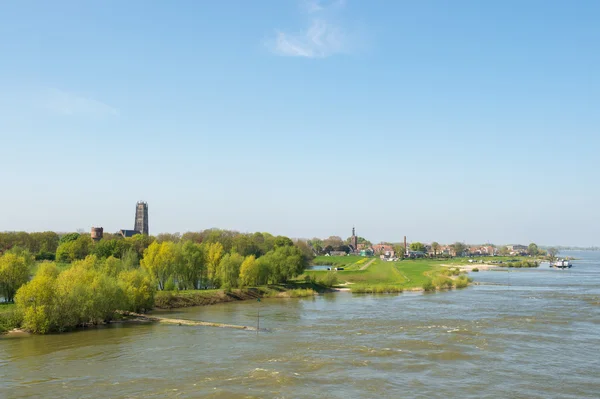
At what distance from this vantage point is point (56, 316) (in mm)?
47531

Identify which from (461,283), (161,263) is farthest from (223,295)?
(461,283)

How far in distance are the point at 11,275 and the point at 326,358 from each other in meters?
40.7

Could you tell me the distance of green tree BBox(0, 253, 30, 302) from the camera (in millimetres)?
58188

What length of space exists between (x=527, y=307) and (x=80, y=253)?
10079 cm

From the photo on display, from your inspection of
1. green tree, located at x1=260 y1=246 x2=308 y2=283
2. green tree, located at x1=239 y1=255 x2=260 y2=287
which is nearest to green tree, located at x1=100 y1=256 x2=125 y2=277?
green tree, located at x1=239 y1=255 x2=260 y2=287

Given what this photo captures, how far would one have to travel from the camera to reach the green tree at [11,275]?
5819cm

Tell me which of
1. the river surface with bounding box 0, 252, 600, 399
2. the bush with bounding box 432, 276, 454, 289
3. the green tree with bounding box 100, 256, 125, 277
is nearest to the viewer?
the river surface with bounding box 0, 252, 600, 399

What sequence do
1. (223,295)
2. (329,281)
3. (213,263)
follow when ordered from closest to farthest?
(223,295) → (213,263) → (329,281)

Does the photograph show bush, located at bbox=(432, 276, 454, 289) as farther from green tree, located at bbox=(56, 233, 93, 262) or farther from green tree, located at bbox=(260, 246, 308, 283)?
green tree, located at bbox=(56, 233, 93, 262)

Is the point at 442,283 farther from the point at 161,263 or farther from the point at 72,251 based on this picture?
the point at 72,251

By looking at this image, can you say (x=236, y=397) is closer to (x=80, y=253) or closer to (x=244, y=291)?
(x=244, y=291)

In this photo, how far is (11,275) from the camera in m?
58.5

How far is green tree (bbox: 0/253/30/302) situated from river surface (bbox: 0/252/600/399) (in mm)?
16003

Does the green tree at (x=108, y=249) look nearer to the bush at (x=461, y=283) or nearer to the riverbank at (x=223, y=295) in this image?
the riverbank at (x=223, y=295)
